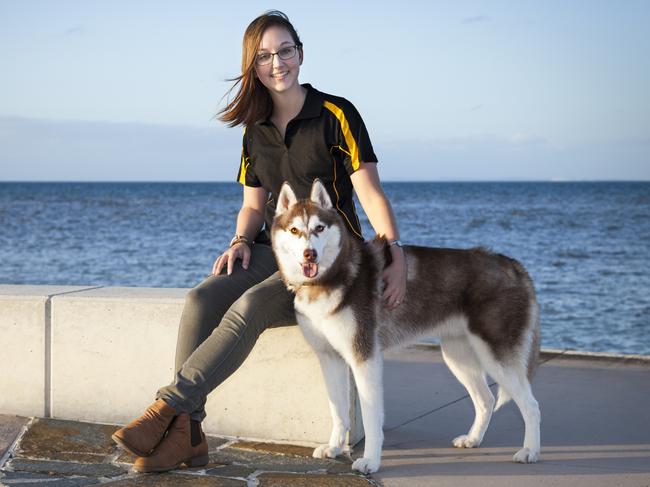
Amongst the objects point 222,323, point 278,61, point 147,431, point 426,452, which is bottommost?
point 426,452

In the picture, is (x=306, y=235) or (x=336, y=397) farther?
(x=336, y=397)

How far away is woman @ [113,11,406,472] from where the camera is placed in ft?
12.9

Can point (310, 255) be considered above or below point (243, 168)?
below

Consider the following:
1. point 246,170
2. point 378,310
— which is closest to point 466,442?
point 378,310

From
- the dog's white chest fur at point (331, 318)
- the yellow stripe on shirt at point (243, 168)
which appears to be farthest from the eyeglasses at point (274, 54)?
the dog's white chest fur at point (331, 318)

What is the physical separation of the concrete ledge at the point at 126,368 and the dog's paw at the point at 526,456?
0.90m

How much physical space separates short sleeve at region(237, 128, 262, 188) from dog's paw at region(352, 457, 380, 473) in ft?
5.38

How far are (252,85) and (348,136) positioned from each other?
61cm

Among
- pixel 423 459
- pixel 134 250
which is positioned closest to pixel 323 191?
pixel 423 459

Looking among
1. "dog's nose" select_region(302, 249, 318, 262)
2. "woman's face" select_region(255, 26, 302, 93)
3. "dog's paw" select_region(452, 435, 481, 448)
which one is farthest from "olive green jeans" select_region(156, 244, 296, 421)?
"dog's paw" select_region(452, 435, 481, 448)

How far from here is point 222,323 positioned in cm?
404

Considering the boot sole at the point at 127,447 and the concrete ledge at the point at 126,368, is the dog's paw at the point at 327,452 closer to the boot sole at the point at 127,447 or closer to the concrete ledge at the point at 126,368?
the concrete ledge at the point at 126,368

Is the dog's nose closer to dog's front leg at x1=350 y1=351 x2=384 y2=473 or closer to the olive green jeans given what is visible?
the olive green jeans

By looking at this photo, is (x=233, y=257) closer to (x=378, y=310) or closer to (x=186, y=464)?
(x=378, y=310)
